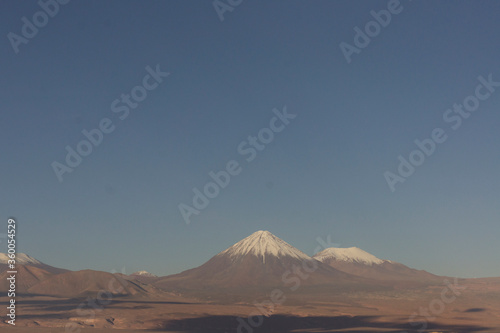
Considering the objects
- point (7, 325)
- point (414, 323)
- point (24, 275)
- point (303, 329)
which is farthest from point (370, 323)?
point (24, 275)

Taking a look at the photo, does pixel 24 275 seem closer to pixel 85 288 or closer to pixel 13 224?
pixel 85 288

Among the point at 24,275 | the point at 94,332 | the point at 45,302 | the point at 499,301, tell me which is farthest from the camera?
the point at 24,275

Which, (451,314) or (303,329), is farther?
(451,314)

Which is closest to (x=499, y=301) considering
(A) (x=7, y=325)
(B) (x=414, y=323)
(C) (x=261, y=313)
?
(B) (x=414, y=323)

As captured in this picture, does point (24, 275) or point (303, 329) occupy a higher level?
point (24, 275)

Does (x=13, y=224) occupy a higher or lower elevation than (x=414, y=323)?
higher

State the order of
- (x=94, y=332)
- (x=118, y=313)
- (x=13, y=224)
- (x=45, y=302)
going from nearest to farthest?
(x=13, y=224)
(x=94, y=332)
(x=118, y=313)
(x=45, y=302)

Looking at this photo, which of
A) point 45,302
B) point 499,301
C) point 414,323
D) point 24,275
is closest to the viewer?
point 414,323

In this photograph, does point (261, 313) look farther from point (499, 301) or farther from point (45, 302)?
point (499, 301)

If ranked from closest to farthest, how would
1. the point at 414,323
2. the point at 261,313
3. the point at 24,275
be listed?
the point at 414,323, the point at 261,313, the point at 24,275
